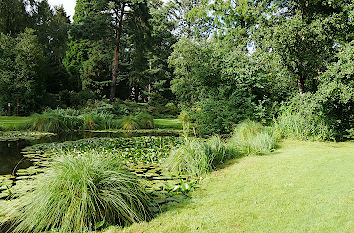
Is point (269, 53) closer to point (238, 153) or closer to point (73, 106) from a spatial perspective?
point (238, 153)

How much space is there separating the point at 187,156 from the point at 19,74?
16.1m

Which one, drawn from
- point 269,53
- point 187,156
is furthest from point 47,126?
point 269,53

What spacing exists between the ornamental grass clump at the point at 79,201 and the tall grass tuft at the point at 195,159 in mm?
1807

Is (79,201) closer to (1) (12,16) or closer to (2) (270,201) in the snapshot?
(2) (270,201)

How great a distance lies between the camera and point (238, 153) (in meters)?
5.89

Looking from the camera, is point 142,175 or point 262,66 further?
point 262,66

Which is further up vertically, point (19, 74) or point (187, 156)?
point (19, 74)

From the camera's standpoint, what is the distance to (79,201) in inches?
97.8

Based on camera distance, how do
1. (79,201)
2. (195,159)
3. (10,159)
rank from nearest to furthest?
(79,201) → (195,159) → (10,159)

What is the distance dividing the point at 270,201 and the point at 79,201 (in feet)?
7.16

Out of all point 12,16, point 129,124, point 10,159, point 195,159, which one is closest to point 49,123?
point 129,124

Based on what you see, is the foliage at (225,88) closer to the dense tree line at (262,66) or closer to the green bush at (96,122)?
the dense tree line at (262,66)

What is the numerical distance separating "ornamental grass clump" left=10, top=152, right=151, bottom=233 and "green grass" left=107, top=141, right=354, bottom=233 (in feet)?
0.87

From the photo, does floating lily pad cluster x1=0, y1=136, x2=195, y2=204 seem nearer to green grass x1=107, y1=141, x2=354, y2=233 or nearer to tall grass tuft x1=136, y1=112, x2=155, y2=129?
green grass x1=107, y1=141, x2=354, y2=233
